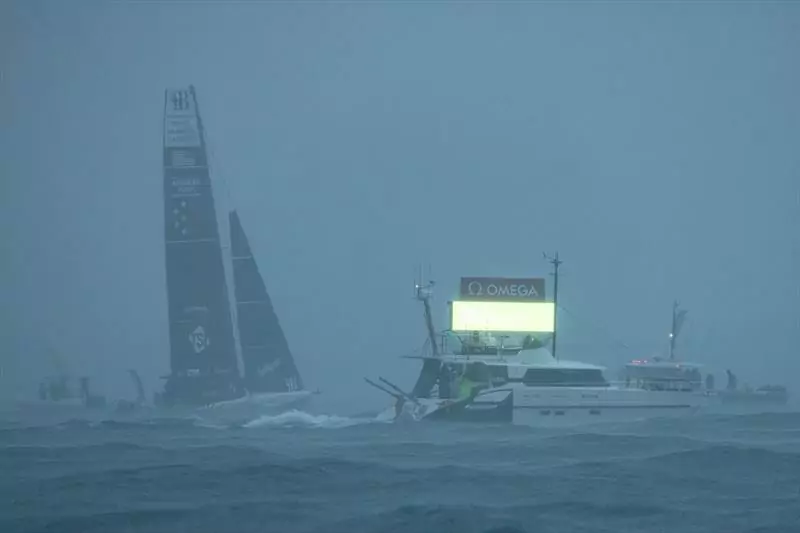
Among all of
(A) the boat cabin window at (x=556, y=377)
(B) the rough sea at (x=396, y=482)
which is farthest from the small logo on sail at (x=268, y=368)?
(B) the rough sea at (x=396, y=482)

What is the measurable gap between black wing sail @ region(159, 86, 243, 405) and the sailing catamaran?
4 cm

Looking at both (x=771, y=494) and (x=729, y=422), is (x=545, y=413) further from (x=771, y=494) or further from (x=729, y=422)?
(x=771, y=494)

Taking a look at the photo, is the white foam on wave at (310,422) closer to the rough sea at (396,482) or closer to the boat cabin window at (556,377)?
the boat cabin window at (556,377)

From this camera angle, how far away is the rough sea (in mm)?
15320

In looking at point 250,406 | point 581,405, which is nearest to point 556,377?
point 581,405

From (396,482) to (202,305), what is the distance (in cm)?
2881

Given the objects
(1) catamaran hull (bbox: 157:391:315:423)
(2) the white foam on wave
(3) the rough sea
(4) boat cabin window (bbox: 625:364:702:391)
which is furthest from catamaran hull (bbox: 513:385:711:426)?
(1) catamaran hull (bbox: 157:391:315:423)

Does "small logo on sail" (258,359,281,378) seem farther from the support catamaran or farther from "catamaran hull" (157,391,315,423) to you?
the support catamaran


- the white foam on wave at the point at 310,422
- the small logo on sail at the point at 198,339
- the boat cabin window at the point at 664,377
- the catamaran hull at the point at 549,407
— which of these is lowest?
the white foam on wave at the point at 310,422

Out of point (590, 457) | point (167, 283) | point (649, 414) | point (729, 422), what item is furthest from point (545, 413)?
point (167, 283)

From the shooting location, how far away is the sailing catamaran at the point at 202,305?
4578 centimetres

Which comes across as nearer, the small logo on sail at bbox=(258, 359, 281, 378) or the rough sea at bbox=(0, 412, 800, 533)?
the rough sea at bbox=(0, 412, 800, 533)

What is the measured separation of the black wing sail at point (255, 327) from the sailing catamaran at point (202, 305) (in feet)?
0.13

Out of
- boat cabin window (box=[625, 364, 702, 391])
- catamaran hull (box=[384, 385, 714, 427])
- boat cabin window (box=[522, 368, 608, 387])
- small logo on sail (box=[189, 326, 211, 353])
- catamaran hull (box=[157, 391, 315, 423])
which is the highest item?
small logo on sail (box=[189, 326, 211, 353])
